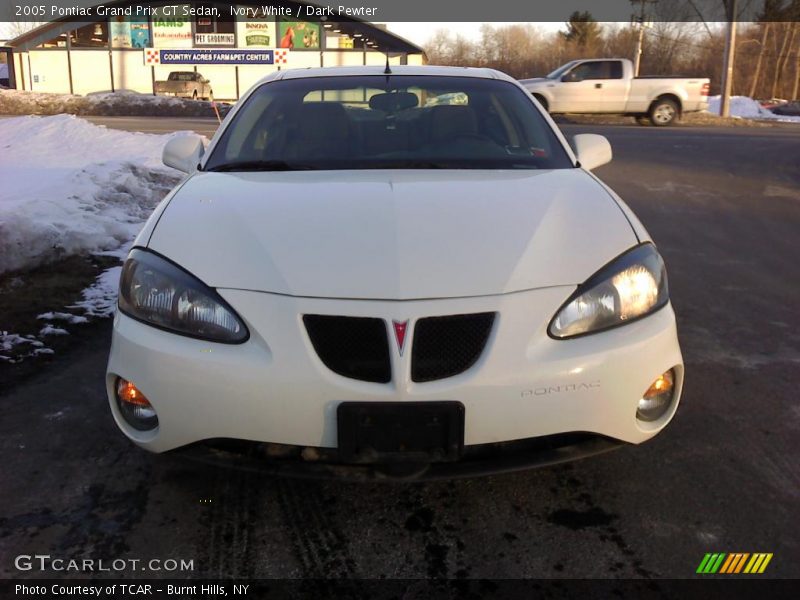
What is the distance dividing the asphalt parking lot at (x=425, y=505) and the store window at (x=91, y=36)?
4693 centimetres

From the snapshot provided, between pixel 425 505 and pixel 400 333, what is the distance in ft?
2.48

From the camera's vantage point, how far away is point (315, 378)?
214 cm

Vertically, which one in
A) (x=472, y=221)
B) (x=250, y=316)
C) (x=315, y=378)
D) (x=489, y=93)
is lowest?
(x=315, y=378)

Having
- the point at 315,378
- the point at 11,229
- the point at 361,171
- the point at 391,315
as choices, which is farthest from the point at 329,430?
the point at 11,229

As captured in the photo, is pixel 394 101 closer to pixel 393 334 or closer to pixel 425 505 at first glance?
pixel 393 334

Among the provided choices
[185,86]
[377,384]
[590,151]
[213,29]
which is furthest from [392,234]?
[213,29]

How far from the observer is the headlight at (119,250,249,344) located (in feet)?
7.47

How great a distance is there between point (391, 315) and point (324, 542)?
0.79 m

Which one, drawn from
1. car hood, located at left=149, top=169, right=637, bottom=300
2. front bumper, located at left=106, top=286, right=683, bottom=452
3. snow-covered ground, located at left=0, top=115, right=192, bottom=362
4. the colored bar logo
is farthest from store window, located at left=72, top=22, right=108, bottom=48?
the colored bar logo

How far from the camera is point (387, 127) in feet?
11.9

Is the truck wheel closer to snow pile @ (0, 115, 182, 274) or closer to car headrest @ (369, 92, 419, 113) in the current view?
snow pile @ (0, 115, 182, 274)

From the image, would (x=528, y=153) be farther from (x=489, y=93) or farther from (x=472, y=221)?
(x=472, y=221)

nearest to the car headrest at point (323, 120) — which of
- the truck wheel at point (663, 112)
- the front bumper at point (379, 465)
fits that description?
the front bumper at point (379, 465)

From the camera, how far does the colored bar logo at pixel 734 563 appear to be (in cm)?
223
